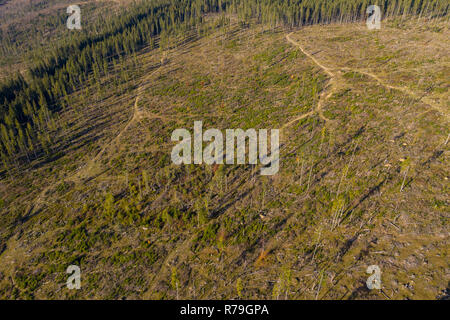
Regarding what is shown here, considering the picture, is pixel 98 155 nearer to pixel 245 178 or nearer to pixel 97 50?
pixel 245 178

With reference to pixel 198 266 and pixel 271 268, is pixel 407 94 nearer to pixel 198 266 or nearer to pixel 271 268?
pixel 271 268

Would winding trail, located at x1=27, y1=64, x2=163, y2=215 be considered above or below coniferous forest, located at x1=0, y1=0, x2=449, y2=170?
below

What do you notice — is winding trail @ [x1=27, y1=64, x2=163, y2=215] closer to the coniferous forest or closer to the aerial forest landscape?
the aerial forest landscape

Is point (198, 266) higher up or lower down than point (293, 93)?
lower down

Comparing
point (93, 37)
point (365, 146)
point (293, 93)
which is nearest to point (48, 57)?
point (93, 37)

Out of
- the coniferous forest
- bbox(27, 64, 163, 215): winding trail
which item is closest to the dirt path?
bbox(27, 64, 163, 215): winding trail

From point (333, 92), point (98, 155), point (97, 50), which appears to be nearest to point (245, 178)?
point (333, 92)


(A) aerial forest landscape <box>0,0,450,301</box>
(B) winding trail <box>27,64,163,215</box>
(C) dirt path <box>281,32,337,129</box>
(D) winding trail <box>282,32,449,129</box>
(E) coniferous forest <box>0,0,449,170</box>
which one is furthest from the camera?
(E) coniferous forest <box>0,0,449,170</box>

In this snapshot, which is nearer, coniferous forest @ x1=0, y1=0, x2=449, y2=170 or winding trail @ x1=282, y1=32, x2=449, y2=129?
winding trail @ x1=282, y1=32, x2=449, y2=129

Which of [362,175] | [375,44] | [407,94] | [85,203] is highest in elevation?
[375,44]
